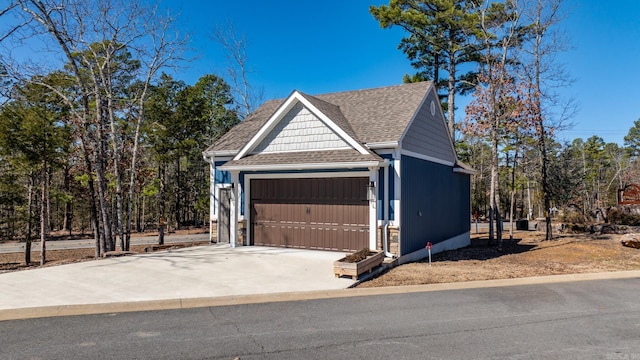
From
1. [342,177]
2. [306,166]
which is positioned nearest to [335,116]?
[342,177]

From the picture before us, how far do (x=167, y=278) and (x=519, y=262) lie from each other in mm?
10546

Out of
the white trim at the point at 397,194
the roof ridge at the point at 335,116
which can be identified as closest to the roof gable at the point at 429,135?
the white trim at the point at 397,194

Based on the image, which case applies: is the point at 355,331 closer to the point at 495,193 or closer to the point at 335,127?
the point at 335,127

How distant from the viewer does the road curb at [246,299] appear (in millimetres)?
6258

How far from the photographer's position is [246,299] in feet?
23.6

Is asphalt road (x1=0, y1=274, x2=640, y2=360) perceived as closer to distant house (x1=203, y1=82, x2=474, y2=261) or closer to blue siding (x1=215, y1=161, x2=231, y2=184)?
distant house (x1=203, y1=82, x2=474, y2=261)

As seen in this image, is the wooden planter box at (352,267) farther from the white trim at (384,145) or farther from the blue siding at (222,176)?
the blue siding at (222,176)

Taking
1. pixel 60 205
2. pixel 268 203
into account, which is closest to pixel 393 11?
pixel 268 203

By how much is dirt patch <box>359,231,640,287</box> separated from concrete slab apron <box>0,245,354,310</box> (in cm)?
203

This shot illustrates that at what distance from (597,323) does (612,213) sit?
20.3 m

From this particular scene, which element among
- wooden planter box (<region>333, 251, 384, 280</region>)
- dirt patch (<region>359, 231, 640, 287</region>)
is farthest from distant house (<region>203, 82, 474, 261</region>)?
wooden planter box (<region>333, 251, 384, 280</region>)

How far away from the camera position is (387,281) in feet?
29.1

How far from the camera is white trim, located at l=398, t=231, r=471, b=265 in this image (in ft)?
38.4

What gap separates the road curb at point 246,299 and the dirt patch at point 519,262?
0.44 m
